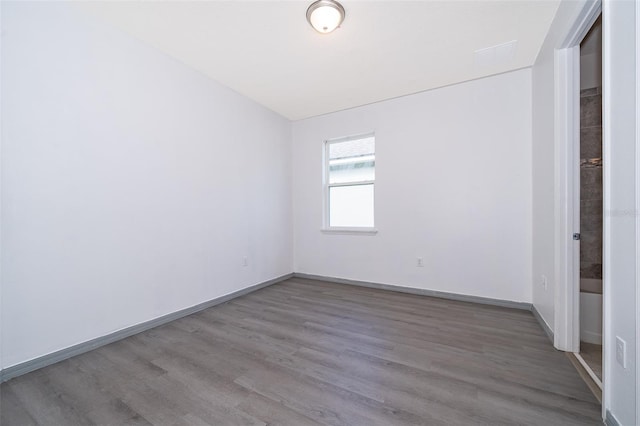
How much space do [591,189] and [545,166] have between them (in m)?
0.40

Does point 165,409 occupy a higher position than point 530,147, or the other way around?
point 530,147

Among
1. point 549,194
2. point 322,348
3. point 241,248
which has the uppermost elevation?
point 549,194

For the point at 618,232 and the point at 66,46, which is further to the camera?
the point at 66,46

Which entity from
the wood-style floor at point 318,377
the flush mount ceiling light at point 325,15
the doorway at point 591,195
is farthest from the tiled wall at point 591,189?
the flush mount ceiling light at point 325,15

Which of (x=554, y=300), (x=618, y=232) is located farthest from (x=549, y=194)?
(x=618, y=232)

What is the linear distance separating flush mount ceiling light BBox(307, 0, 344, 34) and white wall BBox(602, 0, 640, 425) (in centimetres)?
158

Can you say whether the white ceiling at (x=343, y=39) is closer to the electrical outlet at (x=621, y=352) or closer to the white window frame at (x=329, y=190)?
the white window frame at (x=329, y=190)

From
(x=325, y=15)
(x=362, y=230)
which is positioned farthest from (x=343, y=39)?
(x=362, y=230)

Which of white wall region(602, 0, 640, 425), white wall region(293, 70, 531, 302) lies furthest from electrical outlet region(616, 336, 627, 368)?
white wall region(293, 70, 531, 302)

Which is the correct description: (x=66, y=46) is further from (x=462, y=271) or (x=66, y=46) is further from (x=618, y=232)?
(x=462, y=271)

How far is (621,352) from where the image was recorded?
3.87ft

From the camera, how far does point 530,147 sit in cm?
279

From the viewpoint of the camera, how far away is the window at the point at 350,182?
389 centimetres

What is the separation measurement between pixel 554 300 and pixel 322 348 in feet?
6.34
